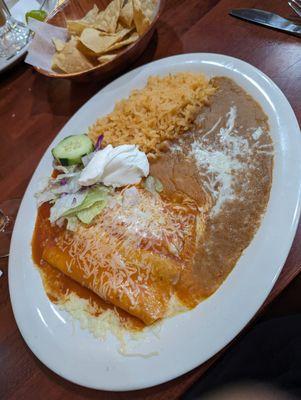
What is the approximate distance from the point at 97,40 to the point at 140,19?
236 mm

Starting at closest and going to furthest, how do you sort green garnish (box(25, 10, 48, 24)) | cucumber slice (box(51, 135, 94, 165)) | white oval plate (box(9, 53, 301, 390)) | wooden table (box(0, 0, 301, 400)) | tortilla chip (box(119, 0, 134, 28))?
1. white oval plate (box(9, 53, 301, 390))
2. wooden table (box(0, 0, 301, 400))
3. cucumber slice (box(51, 135, 94, 165))
4. tortilla chip (box(119, 0, 134, 28))
5. green garnish (box(25, 10, 48, 24))

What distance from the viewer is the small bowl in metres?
1.91

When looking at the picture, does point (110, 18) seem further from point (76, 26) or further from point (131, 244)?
point (131, 244)

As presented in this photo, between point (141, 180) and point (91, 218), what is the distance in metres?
0.28

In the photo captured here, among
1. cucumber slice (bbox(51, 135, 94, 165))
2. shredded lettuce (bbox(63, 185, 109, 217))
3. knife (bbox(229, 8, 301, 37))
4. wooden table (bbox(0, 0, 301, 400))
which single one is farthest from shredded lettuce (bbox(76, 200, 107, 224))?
knife (bbox(229, 8, 301, 37))

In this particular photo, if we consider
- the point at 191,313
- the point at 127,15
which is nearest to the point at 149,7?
the point at 127,15

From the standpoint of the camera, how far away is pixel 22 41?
250 centimetres

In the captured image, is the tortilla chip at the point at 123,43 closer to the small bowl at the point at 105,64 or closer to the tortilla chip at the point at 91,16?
the small bowl at the point at 105,64

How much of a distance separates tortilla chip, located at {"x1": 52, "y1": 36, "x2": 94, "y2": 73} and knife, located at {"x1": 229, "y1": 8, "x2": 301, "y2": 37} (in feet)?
2.71

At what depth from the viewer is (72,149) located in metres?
1.85

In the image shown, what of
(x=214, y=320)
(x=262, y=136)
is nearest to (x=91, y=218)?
(x=214, y=320)

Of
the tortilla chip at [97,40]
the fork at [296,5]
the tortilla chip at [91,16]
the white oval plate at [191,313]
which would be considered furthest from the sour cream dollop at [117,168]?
the fork at [296,5]

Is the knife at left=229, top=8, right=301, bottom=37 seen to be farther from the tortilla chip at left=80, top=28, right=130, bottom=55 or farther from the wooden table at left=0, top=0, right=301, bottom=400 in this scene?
the tortilla chip at left=80, top=28, right=130, bottom=55

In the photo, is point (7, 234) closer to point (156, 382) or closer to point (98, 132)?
point (98, 132)
